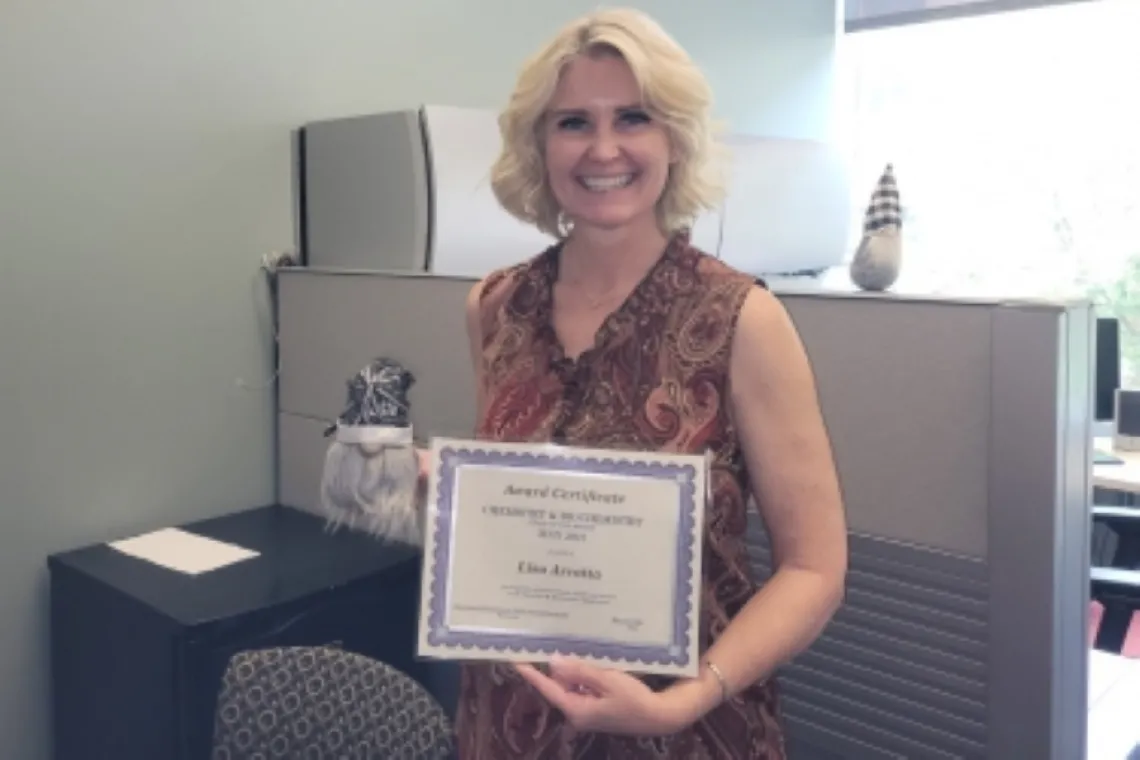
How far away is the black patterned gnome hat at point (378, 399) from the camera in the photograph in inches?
42.6

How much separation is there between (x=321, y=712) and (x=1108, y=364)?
2693mm

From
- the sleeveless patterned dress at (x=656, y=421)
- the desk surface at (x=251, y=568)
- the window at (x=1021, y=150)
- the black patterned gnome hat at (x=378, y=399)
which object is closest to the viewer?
the sleeveless patterned dress at (x=656, y=421)

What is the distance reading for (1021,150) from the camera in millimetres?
3164

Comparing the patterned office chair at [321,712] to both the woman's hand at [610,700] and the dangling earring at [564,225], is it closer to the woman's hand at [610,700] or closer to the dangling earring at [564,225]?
the woman's hand at [610,700]

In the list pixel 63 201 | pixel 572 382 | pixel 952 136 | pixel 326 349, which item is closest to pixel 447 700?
pixel 326 349

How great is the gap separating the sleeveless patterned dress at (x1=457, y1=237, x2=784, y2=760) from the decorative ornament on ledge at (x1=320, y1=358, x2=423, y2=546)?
0.29 ft

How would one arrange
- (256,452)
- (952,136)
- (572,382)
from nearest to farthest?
(572,382), (256,452), (952,136)

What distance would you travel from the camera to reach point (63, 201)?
5.82ft

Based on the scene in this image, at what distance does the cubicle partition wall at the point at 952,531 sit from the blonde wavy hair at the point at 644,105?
0.27m

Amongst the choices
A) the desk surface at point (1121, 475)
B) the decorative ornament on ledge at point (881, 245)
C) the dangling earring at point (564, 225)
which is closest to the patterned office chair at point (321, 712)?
the dangling earring at point (564, 225)

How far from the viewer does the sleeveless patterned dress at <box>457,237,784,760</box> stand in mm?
940

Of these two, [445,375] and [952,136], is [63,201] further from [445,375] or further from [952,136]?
[952,136]

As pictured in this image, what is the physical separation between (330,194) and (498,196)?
3.33 ft

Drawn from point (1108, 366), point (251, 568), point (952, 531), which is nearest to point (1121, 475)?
point (1108, 366)
